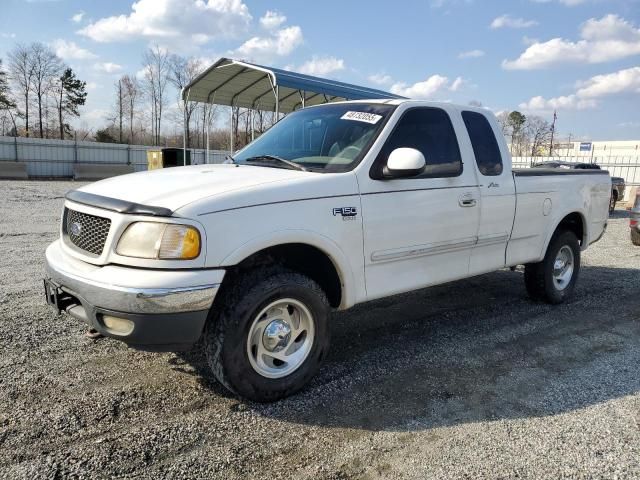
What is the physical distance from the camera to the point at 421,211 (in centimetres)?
397

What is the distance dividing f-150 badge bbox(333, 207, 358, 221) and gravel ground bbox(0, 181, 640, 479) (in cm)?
121

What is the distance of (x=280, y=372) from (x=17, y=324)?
8.80 ft

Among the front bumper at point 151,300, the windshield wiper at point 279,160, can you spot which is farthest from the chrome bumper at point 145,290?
the windshield wiper at point 279,160

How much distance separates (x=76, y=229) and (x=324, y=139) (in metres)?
1.98

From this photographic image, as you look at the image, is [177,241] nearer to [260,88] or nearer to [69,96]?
[260,88]

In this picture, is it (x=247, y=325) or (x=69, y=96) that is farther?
(x=69, y=96)

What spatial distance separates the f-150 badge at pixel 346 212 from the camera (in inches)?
135

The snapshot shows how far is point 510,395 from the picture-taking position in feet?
11.7

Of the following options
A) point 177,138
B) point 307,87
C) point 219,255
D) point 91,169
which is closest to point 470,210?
point 219,255

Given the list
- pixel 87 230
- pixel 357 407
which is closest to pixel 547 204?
pixel 357 407

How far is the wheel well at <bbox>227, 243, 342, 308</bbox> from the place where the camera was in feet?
10.8

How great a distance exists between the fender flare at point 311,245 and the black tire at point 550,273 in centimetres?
306

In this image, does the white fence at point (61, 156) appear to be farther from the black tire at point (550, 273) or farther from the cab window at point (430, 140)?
the cab window at point (430, 140)

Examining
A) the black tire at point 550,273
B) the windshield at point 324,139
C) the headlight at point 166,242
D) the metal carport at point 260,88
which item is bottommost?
the black tire at point 550,273
